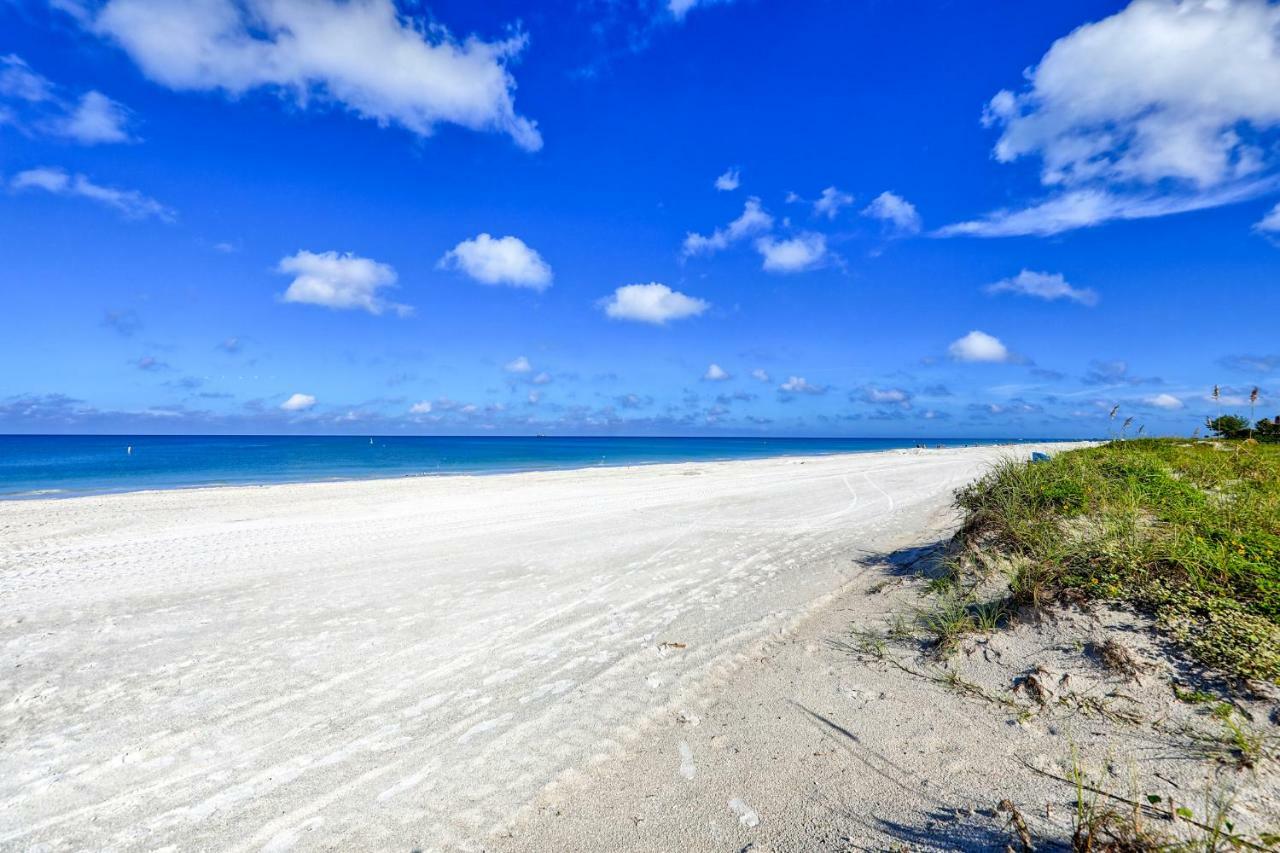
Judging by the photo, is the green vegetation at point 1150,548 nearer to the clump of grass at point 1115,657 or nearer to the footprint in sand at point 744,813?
the clump of grass at point 1115,657

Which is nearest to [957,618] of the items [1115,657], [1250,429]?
[1115,657]

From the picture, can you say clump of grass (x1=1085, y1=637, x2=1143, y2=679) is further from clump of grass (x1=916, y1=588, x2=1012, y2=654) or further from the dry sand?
clump of grass (x1=916, y1=588, x2=1012, y2=654)

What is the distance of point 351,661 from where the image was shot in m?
5.49

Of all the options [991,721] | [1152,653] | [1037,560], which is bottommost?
[991,721]

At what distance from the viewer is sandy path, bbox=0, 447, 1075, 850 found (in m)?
3.47

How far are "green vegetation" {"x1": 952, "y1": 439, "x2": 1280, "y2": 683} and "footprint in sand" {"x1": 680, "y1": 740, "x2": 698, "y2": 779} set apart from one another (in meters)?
2.37

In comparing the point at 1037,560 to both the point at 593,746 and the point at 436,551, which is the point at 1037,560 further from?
the point at 436,551

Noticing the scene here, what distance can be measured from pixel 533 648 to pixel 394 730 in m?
1.67

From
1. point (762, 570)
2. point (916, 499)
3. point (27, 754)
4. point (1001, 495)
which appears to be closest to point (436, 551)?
point (762, 570)

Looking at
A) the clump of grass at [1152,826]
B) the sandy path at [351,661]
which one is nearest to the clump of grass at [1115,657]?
the clump of grass at [1152,826]

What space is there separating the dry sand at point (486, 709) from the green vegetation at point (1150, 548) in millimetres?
653

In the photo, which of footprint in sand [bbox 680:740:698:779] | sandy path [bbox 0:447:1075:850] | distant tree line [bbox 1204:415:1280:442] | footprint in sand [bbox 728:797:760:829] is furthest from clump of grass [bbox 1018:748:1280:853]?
distant tree line [bbox 1204:415:1280:442]

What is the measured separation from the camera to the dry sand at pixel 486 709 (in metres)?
3.21

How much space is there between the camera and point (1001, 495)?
700 cm
